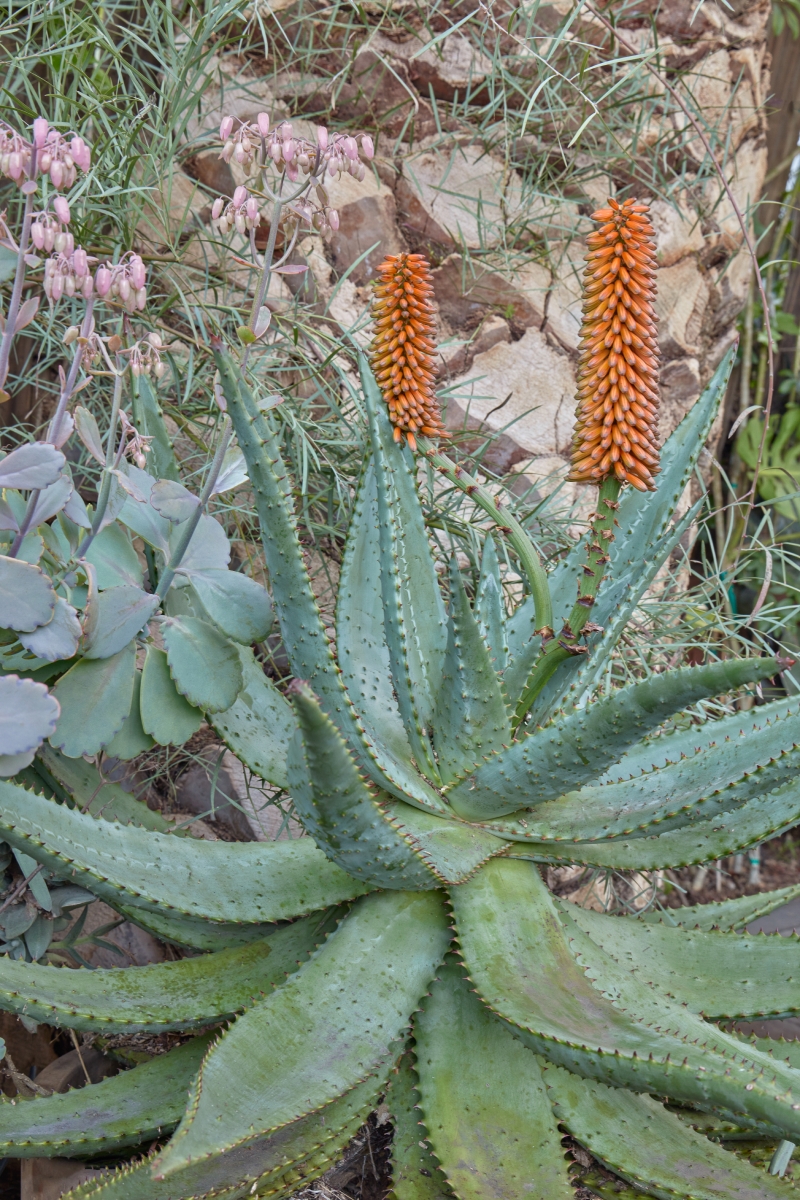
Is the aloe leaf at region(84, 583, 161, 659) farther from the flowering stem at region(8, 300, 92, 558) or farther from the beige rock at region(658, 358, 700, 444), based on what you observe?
the beige rock at region(658, 358, 700, 444)

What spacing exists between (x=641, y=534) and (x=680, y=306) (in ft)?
3.36

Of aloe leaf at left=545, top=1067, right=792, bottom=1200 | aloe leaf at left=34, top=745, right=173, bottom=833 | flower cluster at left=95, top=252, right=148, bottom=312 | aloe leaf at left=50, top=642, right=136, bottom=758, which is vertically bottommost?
aloe leaf at left=545, top=1067, right=792, bottom=1200

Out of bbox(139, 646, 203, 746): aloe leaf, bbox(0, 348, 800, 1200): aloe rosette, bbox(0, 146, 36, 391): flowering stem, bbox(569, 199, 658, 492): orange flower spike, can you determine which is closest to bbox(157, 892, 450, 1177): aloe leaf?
bbox(0, 348, 800, 1200): aloe rosette

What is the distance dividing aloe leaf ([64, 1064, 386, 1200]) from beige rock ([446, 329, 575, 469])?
1122mm

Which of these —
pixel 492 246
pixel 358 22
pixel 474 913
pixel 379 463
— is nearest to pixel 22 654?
pixel 379 463

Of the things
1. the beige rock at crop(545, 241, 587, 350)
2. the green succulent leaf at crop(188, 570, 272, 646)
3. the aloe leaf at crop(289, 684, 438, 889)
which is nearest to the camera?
the aloe leaf at crop(289, 684, 438, 889)

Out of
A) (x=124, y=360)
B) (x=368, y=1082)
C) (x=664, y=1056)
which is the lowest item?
(x=368, y=1082)

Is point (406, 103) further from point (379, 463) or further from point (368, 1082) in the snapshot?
point (368, 1082)

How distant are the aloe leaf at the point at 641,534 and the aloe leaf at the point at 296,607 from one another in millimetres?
212

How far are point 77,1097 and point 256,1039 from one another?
220 mm

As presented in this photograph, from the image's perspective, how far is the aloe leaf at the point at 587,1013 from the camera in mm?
701

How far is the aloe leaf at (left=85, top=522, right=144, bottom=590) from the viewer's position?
0.95 metres

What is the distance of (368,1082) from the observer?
0.85 meters

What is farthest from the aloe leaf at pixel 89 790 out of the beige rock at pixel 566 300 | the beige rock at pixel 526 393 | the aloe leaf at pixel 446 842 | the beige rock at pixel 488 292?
the beige rock at pixel 566 300
